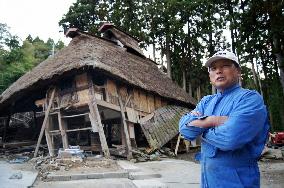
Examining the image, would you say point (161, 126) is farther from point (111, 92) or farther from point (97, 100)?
point (97, 100)

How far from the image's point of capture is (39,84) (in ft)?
47.7

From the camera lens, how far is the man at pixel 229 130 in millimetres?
2268

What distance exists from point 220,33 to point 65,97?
651 inches

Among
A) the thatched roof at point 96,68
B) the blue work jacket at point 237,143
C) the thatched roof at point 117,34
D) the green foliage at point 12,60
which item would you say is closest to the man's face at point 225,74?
the blue work jacket at point 237,143

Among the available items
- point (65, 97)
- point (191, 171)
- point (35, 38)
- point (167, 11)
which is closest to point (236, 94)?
point (191, 171)

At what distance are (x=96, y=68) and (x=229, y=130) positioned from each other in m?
11.3

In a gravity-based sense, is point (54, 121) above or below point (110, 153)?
above

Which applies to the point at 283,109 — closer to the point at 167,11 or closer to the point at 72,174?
the point at 167,11

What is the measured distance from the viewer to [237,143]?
2.25 m

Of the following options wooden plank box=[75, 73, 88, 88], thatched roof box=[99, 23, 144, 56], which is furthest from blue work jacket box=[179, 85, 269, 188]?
thatched roof box=[99, 23, 144, 56]

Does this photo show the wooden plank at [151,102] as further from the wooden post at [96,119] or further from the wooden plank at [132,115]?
the wooden post at [96,119]

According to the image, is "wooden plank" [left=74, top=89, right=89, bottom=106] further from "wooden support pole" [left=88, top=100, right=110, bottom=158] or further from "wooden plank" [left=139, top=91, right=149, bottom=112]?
"wooden plank" [left=139, top=91, right=149, bottom=112]

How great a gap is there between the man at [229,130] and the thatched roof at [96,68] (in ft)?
34.5

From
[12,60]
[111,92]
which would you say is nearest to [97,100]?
[111,92]
